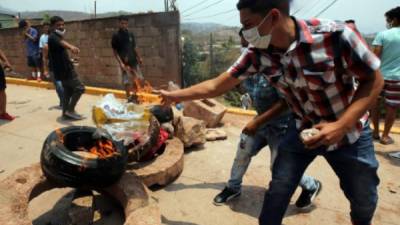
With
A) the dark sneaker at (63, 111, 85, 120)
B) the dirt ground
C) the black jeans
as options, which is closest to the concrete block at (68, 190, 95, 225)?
the dirt ground

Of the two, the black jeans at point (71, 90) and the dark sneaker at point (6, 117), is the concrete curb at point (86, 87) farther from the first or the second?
the dark sneaker at point (6, 117)

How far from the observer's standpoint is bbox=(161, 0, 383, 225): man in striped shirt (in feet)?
6.25

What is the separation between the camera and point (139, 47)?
10.0m

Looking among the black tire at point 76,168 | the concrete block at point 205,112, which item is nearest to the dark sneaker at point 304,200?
the black tire at point 76,168

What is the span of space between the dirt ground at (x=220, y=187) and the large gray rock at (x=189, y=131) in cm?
18

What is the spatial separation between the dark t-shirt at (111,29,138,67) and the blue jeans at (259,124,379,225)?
18.7ft

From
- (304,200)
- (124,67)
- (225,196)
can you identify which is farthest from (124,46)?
(304,200)

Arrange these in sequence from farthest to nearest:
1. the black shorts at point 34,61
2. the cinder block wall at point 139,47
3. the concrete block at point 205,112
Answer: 1. the black shorts at point 34,61
2. the cinder block wall at point 139,47
3. the concrete block at point 205,112

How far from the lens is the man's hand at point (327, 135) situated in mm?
1868

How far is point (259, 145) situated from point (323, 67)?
152cm

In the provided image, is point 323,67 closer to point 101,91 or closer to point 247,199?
point 247,199

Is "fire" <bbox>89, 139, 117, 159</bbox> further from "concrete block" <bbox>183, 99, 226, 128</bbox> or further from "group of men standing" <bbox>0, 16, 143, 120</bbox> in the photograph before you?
"group of men standing" <bbox>0, 16, 143, 120</bbox>

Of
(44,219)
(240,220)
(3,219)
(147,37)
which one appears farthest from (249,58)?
(147,37)

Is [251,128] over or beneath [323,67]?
beneath
